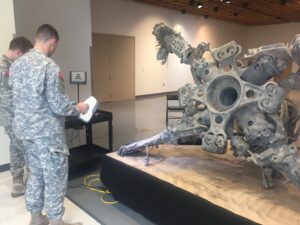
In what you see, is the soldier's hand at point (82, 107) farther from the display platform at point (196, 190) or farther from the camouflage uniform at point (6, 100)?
the camouflage uniform at point (6, 100)

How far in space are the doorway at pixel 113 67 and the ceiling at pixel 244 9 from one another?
5.21 ft

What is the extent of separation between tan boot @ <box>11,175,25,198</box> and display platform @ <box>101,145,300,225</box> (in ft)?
2.73

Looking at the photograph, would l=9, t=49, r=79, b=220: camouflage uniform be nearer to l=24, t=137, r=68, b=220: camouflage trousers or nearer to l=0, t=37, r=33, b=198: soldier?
l=24, t=137, r=68, b=220: camouflage trousers

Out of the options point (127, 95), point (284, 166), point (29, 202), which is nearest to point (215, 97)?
point (284, 166)

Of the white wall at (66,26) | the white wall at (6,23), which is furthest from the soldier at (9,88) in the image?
the white wall at (66,26)

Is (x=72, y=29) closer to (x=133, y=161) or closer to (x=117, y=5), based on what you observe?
(x=133, y=161)

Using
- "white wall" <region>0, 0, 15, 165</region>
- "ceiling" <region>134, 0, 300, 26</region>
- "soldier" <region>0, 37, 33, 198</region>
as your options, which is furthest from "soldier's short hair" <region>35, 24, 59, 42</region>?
"ceiling" <region>134, 0, 300, 26</region>

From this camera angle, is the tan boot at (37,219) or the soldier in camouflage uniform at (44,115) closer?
the soldier in camouflage uniform at (44,115)

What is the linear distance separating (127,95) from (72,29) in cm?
506

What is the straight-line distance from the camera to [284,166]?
5.51 feet

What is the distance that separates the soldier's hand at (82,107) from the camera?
199cm

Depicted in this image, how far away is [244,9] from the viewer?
9.98 metres

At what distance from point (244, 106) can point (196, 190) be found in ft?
2.14

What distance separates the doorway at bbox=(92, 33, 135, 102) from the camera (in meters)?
8.11
